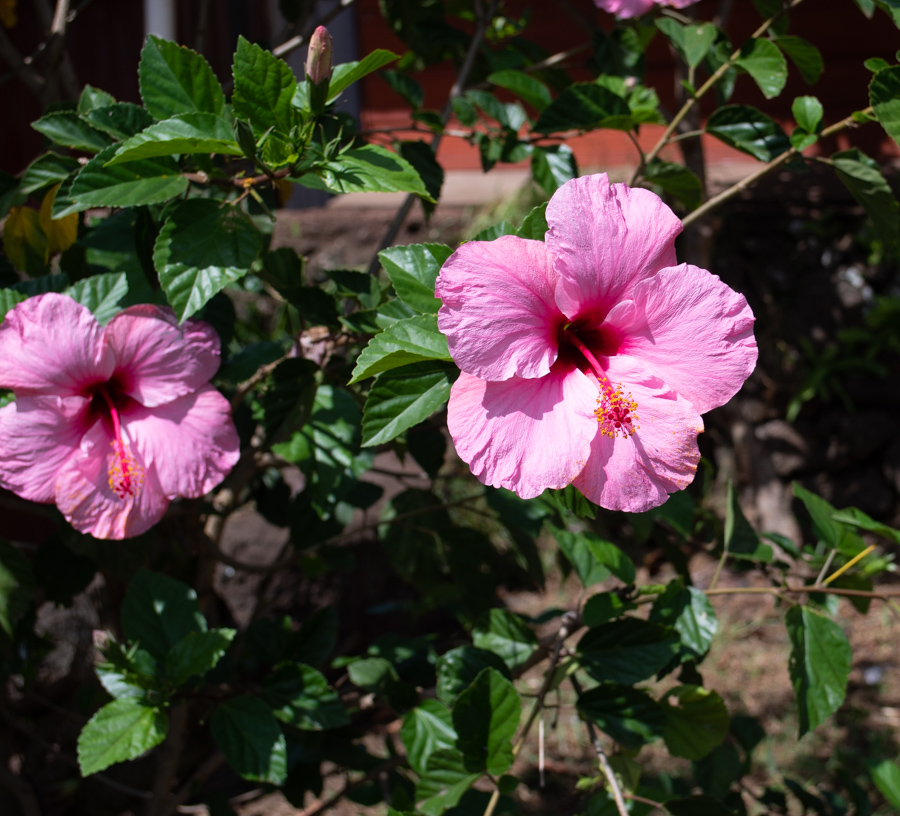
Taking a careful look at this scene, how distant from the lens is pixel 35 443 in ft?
3.47

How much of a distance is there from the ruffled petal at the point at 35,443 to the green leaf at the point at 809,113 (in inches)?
46.0

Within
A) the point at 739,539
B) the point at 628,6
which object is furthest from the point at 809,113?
the point at 739,539

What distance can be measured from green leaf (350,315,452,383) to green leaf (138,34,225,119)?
0.44 meters

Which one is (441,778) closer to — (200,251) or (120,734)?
(120,734)

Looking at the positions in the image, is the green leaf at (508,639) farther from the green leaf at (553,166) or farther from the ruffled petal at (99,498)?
the green leaf at (553,166)

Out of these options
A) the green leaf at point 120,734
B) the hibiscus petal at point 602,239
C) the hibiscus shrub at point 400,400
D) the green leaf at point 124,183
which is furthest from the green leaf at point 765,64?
the green leaf at point 120,734

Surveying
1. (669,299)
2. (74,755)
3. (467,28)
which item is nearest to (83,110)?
(669,299)

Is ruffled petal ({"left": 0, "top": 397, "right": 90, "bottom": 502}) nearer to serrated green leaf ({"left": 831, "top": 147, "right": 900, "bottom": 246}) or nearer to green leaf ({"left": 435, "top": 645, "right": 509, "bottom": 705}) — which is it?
green leaf ({"left": 435, "top": 645, "right": 509, "bottom": 705})

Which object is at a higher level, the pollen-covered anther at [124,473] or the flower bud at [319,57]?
the flower bud at [319,57]

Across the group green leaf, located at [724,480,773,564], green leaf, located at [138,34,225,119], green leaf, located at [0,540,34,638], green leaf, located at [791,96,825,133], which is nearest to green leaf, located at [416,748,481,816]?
green leaf, located at [724,480,773,564]

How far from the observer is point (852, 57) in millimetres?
3752

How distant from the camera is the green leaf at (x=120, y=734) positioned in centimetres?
107

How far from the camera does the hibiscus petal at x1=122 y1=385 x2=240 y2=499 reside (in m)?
1.10

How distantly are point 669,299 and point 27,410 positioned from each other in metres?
0.85
